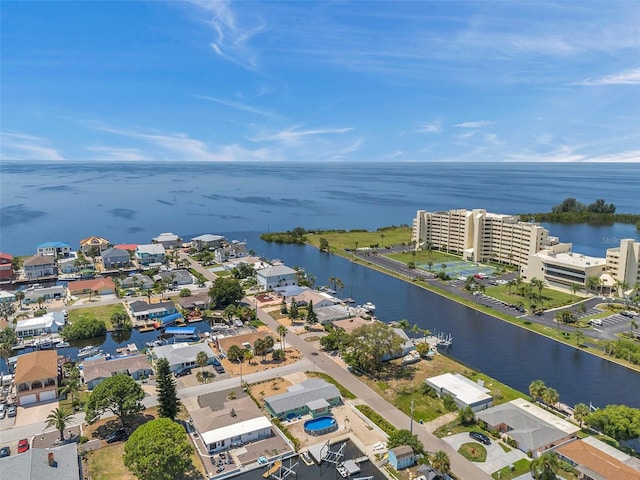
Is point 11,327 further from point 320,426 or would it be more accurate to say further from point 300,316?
point 320,426

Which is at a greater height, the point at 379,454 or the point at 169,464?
the point at 169,464

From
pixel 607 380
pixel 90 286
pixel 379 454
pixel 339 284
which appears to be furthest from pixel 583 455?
pixel 90 286

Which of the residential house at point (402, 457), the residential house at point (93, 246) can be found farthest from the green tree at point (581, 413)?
the residential house at point (93, 246)

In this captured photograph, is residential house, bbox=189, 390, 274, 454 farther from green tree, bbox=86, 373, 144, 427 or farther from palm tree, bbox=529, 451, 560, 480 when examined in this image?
palm tree, bbox=529, 451, 560, 480

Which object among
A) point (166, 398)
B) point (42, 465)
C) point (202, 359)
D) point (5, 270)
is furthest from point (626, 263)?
point (5, 270)

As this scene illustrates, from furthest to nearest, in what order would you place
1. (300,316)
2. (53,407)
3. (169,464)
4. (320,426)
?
(300,316) < (53,407) < (320,426) < (169,464)

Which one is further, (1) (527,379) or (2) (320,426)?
(1) (527,379)
